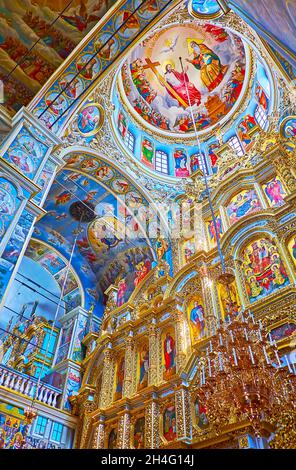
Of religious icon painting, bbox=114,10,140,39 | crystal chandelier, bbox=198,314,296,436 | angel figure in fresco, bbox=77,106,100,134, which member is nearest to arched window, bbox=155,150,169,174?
angel figure in fresco, bbox=77,106,100,134

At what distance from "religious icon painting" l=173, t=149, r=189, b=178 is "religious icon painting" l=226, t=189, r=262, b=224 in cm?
404

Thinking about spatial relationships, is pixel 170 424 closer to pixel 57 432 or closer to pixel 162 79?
pixel 57 432

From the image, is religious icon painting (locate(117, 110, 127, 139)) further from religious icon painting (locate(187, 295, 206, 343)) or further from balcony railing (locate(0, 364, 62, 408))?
balcony railing (locate(0, 364, 62, 408))

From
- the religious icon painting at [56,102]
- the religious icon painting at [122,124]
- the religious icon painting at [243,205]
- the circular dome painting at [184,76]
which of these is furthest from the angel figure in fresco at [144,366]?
the circular dome painting at [184,76]

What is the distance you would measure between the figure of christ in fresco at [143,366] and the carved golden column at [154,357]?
14.2 inches

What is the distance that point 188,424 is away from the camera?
745cm

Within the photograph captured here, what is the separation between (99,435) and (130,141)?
1104cm

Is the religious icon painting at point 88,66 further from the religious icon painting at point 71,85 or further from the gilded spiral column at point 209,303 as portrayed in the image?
the gilded spiral column at point 209,303

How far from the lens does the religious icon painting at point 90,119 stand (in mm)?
11898

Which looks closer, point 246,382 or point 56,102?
point 246,382

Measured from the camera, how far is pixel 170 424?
7.88 metres

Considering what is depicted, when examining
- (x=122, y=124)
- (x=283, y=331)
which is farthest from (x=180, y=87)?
(x=283, y=331)

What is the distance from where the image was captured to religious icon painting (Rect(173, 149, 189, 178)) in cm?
1497
